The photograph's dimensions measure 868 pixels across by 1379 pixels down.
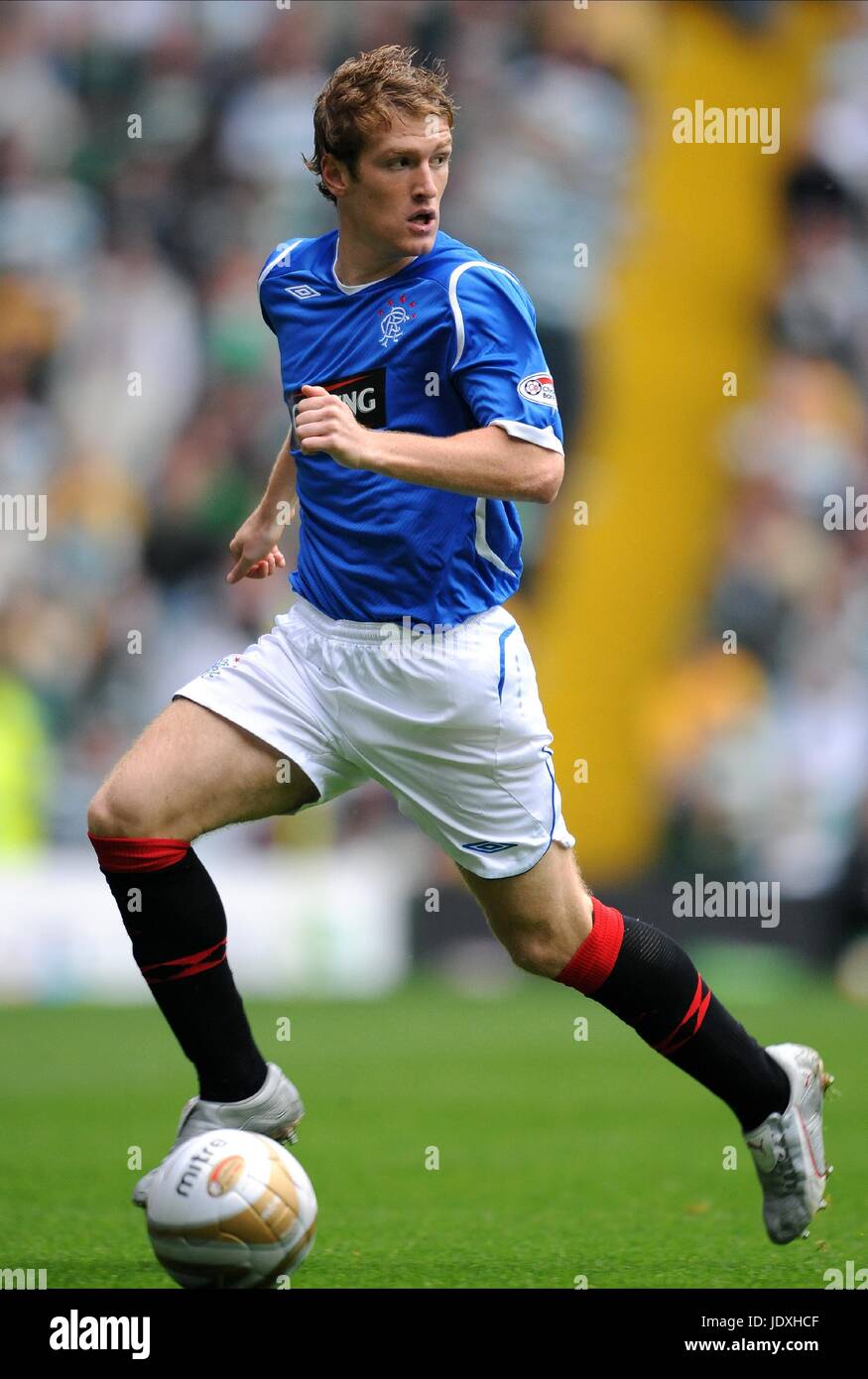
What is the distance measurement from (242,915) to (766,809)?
295 cm

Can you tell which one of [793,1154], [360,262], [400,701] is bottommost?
[793,1154]

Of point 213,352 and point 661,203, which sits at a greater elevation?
point 661,203

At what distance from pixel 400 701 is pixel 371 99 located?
49.2 inches

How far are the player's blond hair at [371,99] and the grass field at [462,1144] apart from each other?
2.36 m

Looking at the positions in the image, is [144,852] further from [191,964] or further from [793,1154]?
[793,1154]

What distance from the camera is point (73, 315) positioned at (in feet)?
40.5

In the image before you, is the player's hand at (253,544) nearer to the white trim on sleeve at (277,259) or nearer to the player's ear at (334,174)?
the white trim on sleeve at (277,259)

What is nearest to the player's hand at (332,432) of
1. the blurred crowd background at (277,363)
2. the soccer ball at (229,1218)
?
the soccer ball at (229,1218)

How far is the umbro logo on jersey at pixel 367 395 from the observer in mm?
4156

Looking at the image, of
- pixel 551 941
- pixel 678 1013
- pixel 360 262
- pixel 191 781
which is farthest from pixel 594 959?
pixel 360 262

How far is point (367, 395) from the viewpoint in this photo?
4.18 meters

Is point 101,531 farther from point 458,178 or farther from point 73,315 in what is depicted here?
point 458,178

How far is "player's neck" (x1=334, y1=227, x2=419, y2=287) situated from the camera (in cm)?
420

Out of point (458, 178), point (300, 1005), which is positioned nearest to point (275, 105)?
point (458, 178)
